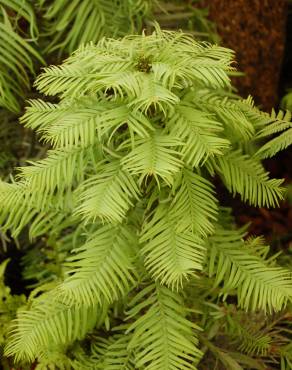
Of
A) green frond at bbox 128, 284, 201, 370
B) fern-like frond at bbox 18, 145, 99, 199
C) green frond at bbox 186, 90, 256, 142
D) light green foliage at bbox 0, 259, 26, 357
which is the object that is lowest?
light green foliage at bbox 0, 259, 26, 357

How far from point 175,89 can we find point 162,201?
0.85 ft

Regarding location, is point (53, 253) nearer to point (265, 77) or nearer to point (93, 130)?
point (93, 130)

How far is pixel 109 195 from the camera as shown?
1134mm

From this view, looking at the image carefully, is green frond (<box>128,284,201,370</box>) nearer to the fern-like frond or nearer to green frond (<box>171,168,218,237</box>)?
green frond (<box>171,168,218,237</box>)

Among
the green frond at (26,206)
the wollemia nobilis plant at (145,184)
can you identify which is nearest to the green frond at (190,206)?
the wollemia nobilis plant at (145,184)

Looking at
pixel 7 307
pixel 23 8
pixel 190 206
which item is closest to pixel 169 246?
pixel 190 206

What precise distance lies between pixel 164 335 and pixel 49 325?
0.93ft

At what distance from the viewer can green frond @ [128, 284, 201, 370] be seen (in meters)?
1.21

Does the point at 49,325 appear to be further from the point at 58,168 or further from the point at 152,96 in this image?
the point at 152,96

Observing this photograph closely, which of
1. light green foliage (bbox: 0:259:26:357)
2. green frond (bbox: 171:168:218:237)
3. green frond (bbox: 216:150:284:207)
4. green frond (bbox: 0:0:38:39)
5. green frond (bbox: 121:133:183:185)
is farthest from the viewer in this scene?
green frond (bbox: 0:0:38:39)

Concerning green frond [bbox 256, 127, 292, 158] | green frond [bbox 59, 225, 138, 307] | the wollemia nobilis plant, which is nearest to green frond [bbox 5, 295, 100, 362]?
the wollemia nobilis plant

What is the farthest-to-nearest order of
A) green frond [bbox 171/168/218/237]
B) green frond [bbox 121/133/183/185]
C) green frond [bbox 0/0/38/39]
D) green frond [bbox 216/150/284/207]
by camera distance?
green frond [bbox 0/0/38/39]
green frond [bbox 216/150/284/207]
green frond [bbox 171/168/218/237]
green frond [bbox 121/133/183/185]

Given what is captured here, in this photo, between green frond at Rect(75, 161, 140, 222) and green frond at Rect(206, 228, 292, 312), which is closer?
green frond at Rect(75, 161, 140, 222)

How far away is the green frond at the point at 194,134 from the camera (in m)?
1.12
